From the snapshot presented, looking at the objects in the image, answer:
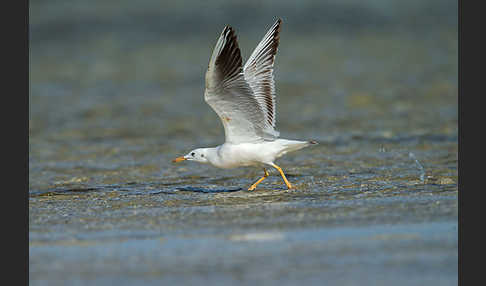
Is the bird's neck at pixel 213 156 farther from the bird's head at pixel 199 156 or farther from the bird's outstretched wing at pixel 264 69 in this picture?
the bird's outstretched wing at pixel 264 69

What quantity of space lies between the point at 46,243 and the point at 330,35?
1591 centimetres

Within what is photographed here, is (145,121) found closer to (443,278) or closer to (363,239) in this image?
(363,239)

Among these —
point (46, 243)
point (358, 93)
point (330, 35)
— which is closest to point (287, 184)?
point (46, 243)

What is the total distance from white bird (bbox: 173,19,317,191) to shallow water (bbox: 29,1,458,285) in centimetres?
42

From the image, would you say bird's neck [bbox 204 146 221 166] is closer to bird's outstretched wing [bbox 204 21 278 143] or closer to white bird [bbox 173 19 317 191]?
white bird [bbox 173 19 317 191]

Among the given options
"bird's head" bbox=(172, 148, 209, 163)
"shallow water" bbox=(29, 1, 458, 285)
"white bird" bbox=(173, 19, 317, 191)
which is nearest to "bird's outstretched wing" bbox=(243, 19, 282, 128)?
"white bird" bbox=(173, 19, 317, 191)

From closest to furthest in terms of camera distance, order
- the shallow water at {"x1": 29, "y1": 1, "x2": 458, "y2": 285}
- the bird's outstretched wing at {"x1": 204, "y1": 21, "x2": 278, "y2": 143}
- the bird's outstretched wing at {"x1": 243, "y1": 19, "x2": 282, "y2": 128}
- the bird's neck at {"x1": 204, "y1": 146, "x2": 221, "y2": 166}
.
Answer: the shallow water at {"x1": 29, "y1": 1, "x2": 458, "y2": 285}, the bird's outstretched wing at {"x1": 204, "y1": 21, "x2": 278, "y2": 143}, the bird's neck at {"x1": 204, "y1": 146, "x2": 221, "y2": 166}, the bird's outstretched wing at {"x1": 243, "y1": 19, "x2": 282, "y2": 128}

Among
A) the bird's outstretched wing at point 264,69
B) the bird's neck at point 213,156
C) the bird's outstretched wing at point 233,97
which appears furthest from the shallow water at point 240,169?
the bird's outstretched wing at point 264,69

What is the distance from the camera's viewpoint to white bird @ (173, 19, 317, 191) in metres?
7.41

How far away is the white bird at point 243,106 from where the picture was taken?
24.3 feet

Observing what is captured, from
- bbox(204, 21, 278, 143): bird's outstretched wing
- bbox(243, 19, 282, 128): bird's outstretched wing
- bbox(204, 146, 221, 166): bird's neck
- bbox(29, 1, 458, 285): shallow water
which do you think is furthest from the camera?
bbox(243, 19, 282, 128): bird's outstretched wing

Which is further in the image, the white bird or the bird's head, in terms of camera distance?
the bird's head

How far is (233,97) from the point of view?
25.3 feet

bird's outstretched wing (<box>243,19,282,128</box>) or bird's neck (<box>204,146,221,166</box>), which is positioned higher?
bird's outstretched wing (<box>243,19,282,128</box>)
